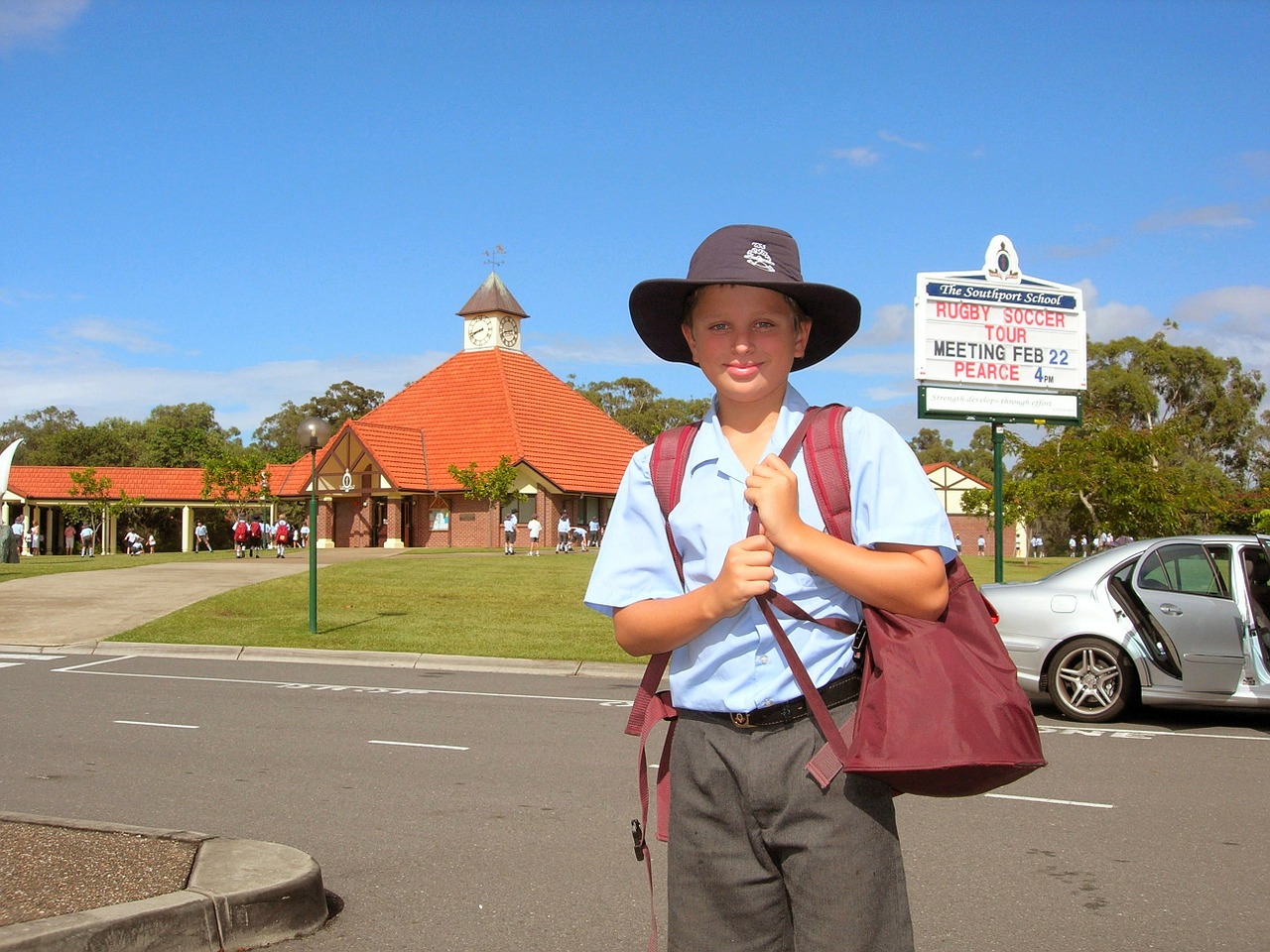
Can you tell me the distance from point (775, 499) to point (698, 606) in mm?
258

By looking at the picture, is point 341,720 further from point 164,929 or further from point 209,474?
point 209,474

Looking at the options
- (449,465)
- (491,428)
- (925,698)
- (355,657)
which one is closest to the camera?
(925,698)

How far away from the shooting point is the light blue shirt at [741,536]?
232cm

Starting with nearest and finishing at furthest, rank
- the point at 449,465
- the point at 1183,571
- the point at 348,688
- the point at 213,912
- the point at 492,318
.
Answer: the point at 213,912 < the point at 1183,571 < the point at 348,688 < the point at 449,465 < the point at 492,318

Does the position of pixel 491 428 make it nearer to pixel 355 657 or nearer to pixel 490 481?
pixel 490 481

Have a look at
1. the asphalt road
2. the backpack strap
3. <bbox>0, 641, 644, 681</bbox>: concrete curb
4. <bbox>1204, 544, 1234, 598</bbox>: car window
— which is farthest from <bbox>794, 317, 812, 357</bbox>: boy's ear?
<bbox>0, 641, 644, 681</bbox>: concrete curb

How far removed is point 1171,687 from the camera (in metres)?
9.62

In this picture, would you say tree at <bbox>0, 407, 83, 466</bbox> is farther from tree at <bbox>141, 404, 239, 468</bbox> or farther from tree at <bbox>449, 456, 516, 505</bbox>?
tree at <bbox>449, 456, 516, 505</bbox>

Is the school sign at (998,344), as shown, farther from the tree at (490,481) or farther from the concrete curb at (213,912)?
the tree at (490,481)

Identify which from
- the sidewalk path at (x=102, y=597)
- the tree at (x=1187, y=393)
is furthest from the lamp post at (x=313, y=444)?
the tree at (x=1187, y=393)

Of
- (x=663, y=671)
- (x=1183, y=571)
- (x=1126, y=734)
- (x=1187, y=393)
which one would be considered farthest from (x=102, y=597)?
(x=1187, y=393)

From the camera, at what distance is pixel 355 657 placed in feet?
49.3

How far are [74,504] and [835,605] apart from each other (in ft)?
217

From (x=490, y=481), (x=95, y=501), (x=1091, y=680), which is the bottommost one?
(x=1091, y=680)
